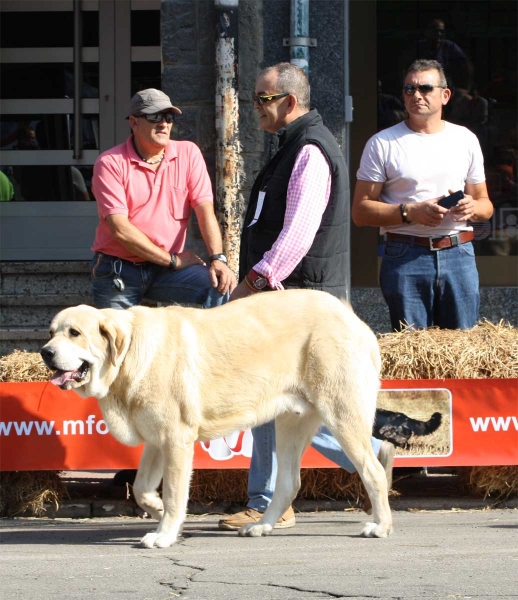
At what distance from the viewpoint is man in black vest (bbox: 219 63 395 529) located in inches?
235

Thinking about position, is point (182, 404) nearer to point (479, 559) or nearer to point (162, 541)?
point (162, 541)

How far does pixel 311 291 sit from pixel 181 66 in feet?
13.2

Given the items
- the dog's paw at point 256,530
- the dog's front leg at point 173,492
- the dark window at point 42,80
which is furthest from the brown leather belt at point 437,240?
the dark window at point 42,80

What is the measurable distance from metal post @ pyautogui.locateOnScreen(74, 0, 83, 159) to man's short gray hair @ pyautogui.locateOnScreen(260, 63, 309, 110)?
531 cm

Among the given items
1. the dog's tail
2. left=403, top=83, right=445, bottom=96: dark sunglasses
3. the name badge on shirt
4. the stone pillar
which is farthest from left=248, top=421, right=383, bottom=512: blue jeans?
the stone pillar

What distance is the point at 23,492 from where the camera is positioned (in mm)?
6902

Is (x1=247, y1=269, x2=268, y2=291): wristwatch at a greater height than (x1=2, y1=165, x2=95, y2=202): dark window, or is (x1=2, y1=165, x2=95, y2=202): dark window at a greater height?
(x1=2, y1=165, x2=95, y2=202): dark window

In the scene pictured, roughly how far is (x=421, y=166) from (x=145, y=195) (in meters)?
1.74

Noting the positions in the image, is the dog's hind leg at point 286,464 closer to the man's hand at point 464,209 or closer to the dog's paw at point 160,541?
the dog's paw at point 160,541

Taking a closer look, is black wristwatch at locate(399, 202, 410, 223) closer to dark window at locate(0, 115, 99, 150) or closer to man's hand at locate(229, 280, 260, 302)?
man's hand at locate(229, 280, 260, 302)

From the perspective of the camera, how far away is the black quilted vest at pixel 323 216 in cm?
610

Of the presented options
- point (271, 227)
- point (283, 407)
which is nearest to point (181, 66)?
point (271, 227)

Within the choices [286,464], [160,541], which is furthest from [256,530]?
[160,541]

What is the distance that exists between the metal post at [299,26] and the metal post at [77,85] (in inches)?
105
